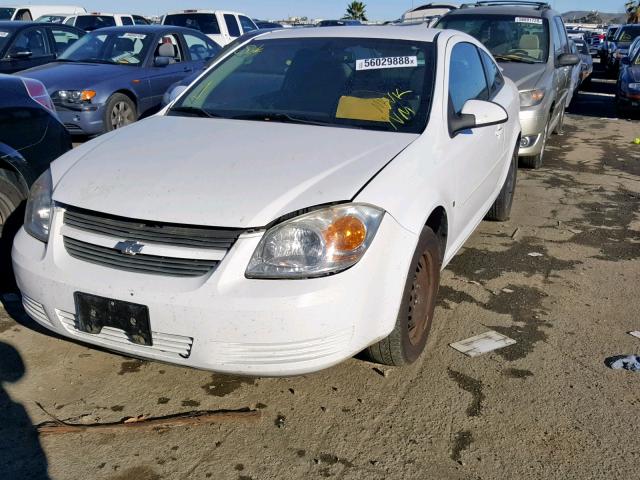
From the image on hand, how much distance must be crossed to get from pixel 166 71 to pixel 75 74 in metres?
1.43

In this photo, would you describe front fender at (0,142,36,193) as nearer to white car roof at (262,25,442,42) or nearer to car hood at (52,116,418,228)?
car hood at (52,116,418,228)

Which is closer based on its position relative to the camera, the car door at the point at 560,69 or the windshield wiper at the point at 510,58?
the windshield wiper at the point at 510,58

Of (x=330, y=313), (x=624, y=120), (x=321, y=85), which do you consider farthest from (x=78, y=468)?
(x=624, y=120)

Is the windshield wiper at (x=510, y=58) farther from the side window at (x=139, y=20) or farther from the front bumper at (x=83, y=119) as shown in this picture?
the side window at (x=139, y=20)

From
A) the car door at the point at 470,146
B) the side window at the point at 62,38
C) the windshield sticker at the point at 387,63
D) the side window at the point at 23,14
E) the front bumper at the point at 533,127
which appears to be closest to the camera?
the car door at the point at 470,146

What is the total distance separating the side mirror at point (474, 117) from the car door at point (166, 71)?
20.8 ft

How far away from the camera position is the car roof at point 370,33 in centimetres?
395

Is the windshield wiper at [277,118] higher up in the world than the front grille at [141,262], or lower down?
higher up

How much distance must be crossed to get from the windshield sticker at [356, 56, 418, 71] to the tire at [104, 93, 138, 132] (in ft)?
17.3

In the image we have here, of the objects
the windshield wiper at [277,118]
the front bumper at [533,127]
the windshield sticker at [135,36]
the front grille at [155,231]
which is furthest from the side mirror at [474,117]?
the windshield sticker at [135,36]

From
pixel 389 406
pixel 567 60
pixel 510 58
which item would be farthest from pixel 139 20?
pixel 389 406

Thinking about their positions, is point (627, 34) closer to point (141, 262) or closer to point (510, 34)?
point (510, 34)

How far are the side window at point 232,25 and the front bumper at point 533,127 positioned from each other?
31.9 feet

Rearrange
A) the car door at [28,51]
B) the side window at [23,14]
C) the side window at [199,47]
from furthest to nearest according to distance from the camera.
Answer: the side window at [23,14] → the side window at [199,47] → the car door at [28,51]
